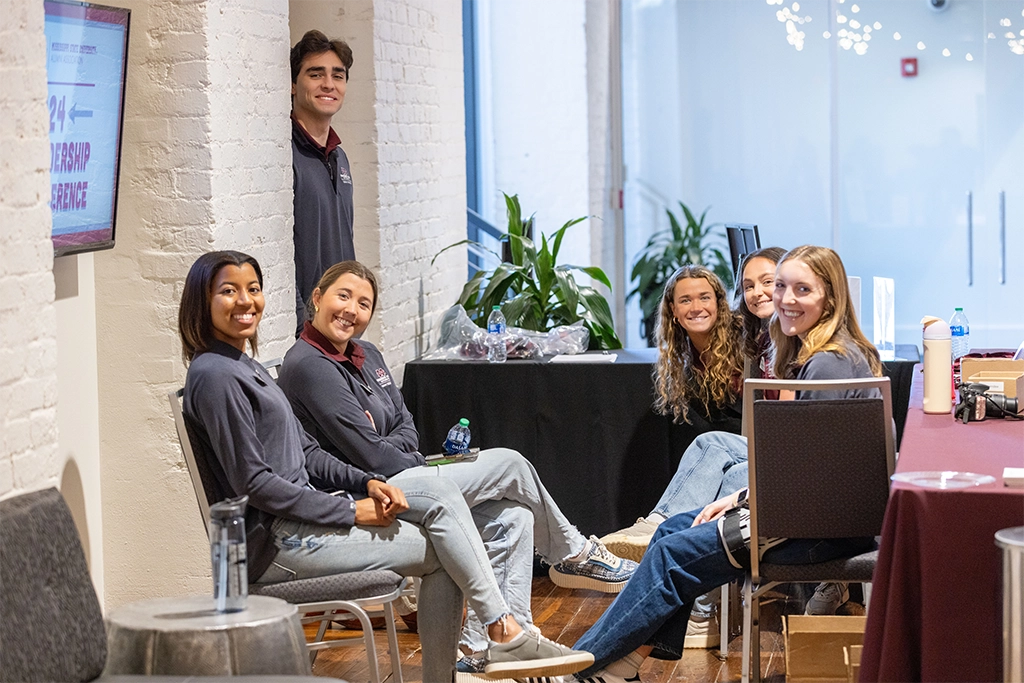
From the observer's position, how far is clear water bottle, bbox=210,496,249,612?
2.11m

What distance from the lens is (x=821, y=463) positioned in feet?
8.88

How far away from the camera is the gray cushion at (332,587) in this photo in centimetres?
273

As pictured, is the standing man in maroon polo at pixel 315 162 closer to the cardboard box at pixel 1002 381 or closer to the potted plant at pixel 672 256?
the cardboard box at pixel 1002 381

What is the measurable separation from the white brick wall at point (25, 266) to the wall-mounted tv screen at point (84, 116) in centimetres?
30

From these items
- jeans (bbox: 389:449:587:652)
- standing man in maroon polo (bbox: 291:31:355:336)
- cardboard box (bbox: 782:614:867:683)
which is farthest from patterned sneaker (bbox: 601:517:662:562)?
standing man in maroon polo (bbox: 291:31:355:336)

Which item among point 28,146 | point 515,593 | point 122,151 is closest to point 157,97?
point 122,151

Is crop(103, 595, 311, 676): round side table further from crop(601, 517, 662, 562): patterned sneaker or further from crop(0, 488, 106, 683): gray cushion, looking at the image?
crop(601, 517, 662, 562): patterned sneaker

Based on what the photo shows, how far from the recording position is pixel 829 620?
9.88ft

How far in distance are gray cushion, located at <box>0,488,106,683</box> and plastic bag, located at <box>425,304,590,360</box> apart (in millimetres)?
2497

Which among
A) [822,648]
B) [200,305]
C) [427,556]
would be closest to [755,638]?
[822,648]

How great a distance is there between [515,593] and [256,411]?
2.90 ft

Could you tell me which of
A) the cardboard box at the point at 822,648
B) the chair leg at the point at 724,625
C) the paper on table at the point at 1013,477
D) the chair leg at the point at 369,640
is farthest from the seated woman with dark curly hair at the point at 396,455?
the paper on table at the point at 1013,477

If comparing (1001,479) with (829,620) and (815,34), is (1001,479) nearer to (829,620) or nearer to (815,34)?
(829,620)

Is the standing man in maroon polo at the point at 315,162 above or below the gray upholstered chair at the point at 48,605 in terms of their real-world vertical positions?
above
